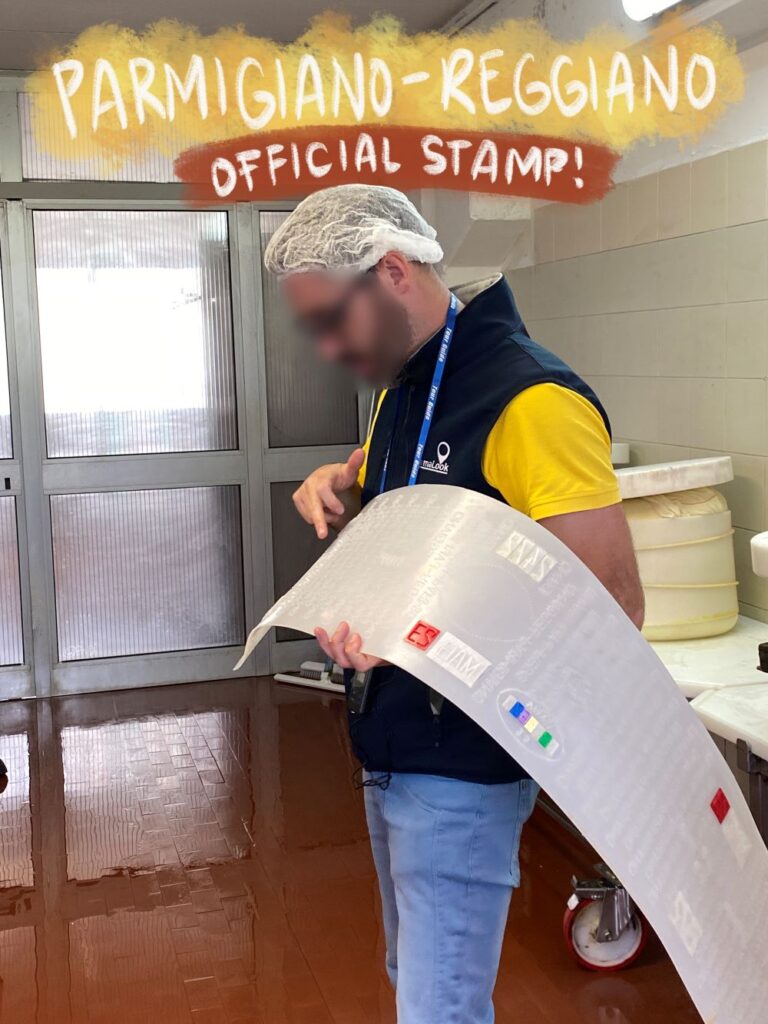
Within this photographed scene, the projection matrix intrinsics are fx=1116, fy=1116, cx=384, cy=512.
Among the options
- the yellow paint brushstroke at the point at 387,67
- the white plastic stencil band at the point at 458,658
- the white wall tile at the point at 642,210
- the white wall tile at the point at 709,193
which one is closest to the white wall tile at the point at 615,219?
the white wall tile at the point at 642,210

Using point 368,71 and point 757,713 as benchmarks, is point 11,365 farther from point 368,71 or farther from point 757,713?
point 757,713

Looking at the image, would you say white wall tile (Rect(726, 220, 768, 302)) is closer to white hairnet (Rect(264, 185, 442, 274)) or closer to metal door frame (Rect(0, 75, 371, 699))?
white hairnet (Rect(264, 185, 442, 274))

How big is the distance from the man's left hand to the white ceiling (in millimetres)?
3359

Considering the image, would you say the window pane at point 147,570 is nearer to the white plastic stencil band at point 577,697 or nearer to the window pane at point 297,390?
the window pane at point 297,390

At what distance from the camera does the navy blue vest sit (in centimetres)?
138

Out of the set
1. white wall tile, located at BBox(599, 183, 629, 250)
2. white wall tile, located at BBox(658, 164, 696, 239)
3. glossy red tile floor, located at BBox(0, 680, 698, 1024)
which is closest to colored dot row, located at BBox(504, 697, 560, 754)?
glossy red tile floor, located at BBox(0, 680, 698, 1024)

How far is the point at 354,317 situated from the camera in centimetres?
143

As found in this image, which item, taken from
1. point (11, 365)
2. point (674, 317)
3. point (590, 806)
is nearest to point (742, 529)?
point (674, 317)

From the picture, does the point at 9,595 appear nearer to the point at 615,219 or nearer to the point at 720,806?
the point at 615,219

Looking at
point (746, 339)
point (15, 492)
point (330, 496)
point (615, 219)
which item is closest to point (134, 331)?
point (15, 492)

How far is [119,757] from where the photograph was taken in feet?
13.4

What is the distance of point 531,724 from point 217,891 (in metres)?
2.03

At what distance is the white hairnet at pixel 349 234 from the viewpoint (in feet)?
4.60

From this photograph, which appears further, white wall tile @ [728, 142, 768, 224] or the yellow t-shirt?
white wall tile @ [728, 142, 768, 224]
